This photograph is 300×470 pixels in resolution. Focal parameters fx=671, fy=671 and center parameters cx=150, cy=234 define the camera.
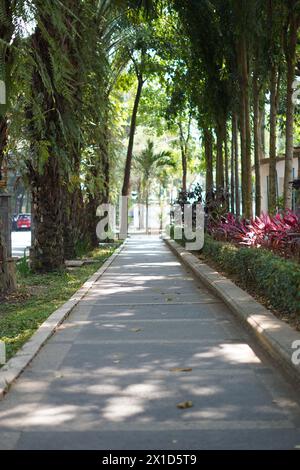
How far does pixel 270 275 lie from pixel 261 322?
4.41 ft

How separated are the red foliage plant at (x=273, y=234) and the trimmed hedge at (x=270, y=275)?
38 cm

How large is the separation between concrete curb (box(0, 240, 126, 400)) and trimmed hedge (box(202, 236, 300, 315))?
9.00ft

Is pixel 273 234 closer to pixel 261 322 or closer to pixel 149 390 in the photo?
pixel 261 322

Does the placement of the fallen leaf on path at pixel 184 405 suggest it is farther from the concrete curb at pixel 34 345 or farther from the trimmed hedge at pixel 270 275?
the trimmed hedge at pixel 270 275

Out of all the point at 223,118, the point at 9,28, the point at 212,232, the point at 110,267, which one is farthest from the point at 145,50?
the point at 9,28

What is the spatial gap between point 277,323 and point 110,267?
10.5m

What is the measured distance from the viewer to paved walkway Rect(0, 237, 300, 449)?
4.41 metres

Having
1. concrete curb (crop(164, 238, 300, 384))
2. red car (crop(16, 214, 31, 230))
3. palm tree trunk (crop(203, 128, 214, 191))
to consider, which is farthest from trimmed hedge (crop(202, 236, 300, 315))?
red car (crop(16, 214, 31, 230))

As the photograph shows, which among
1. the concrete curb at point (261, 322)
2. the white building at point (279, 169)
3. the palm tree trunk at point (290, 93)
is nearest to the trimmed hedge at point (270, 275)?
the concrete curb at point (261, 322)

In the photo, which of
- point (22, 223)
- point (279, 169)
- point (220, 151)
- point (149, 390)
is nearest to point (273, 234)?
point (149, 390)

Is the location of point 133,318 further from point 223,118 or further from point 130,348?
point 223,118

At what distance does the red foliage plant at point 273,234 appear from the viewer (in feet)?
34.1

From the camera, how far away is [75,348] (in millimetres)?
7242

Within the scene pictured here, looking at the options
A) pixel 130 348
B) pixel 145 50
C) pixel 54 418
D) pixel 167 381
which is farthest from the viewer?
pixel 145 50
